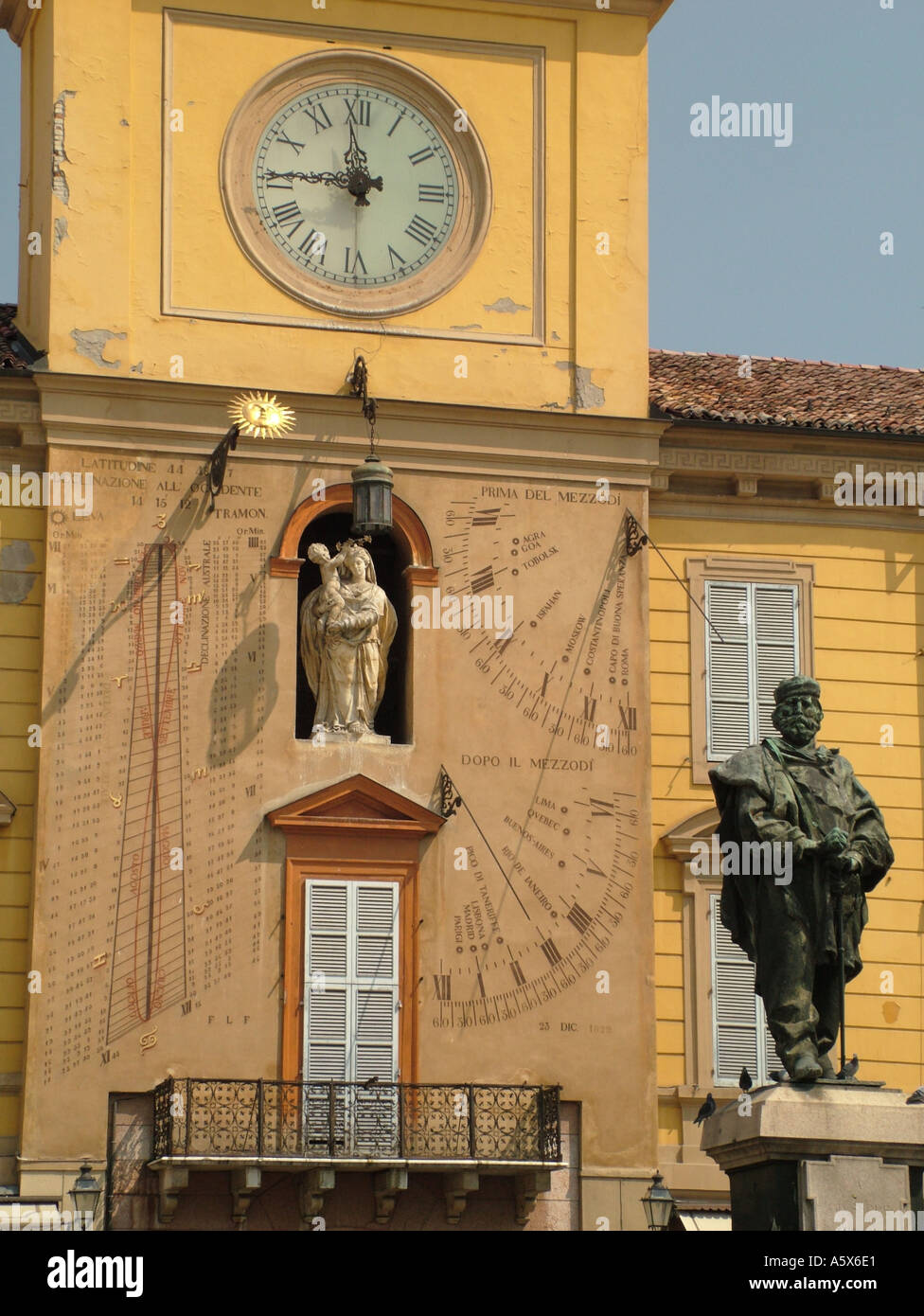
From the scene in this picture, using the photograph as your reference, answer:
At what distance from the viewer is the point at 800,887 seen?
639 inches

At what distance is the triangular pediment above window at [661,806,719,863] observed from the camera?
2705 cm

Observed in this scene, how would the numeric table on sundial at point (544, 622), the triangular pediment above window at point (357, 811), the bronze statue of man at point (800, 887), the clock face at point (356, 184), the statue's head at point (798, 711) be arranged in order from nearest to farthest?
the bronze statue of man at point (800, 887) < the statue's head at point (798, 711) < the triangular pediment above window at point (357, 811) < the numeric table on sundial at point (544, 622) < the clock face at point (356, 184)

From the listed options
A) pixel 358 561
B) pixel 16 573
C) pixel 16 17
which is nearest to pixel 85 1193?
pixel 16 573

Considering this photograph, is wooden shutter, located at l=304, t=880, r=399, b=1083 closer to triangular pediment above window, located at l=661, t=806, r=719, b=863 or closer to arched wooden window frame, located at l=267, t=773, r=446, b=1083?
arched wooden window frame, located at l=267, t=773, r=446, b=1083

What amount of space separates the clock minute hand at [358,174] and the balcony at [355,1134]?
9.00 metres

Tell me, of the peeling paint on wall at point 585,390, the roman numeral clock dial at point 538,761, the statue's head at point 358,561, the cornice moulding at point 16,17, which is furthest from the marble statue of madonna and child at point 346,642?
the cornice moulding at point 16,17

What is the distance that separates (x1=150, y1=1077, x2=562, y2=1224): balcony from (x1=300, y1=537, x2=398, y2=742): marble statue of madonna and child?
351 centimetres

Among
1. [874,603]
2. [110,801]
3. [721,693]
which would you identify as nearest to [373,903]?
[110,801]

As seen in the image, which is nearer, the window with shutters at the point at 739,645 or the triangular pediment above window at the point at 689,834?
the triangular pediment above window at the point at 689,834

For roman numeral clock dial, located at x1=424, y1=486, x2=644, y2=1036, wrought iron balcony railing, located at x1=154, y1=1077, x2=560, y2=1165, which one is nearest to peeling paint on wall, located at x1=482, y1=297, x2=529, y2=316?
roman numeral clock dial, located at x1=424, y1=486, x2=644, y2=1036

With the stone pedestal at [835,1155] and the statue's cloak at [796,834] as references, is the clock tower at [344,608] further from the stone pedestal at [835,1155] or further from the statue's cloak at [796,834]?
the stone pedestal at [835,1155]

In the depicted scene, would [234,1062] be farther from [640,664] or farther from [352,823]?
[640,664]

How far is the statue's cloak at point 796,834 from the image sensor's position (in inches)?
637

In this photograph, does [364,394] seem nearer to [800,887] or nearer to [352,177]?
[352,177]
